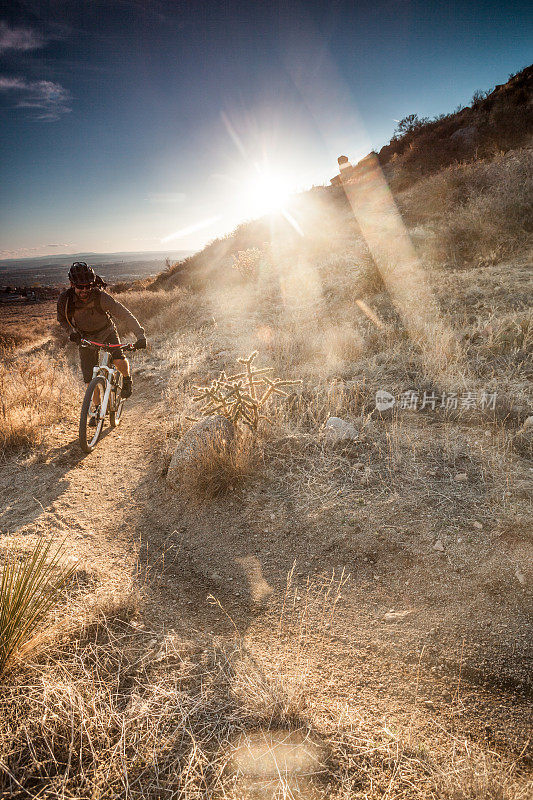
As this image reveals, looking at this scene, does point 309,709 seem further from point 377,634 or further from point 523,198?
point 523,198

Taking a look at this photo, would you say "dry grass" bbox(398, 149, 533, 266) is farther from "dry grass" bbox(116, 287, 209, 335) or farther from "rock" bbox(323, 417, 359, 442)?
"dry grass" bbox(116, 287, 209, 335)

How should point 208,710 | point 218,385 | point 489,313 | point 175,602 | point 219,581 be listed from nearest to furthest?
1. point 208,710
2. point 175,602
3. point 219,581
4. point 218,385
5. point 489,313

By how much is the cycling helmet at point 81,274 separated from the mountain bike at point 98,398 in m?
0.81

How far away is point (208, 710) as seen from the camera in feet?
6.24

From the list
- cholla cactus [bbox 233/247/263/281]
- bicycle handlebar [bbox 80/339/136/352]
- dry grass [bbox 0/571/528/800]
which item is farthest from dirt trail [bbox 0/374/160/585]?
cholla cactus [bbox 233/247/263/281]

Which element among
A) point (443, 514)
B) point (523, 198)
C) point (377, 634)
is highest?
point (523, 198)

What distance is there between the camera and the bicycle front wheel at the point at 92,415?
494 centimetres

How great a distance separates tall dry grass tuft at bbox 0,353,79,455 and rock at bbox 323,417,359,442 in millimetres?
4255

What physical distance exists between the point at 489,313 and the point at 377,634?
635 centimetres

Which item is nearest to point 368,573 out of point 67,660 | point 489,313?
point 67,660

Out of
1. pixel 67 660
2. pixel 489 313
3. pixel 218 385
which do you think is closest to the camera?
pixel 67 660

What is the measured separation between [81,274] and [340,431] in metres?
4.09

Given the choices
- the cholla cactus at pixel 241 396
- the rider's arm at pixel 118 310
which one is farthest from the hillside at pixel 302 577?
the rider's arm at pixel 118 310

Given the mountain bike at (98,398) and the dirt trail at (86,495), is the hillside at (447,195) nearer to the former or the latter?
the mountain bike at (98,398)
